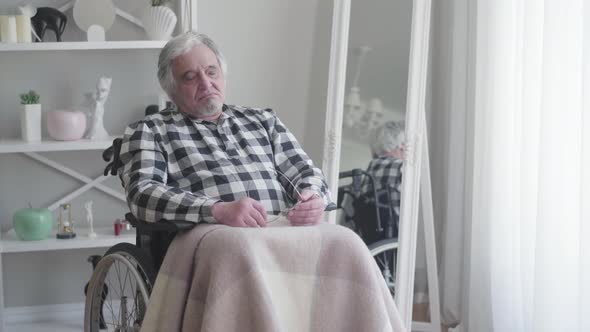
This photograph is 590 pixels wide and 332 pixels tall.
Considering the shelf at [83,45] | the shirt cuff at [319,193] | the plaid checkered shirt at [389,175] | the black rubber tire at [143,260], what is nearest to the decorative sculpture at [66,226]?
the shelf at [83,45]

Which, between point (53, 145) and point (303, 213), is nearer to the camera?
point (303, 213)

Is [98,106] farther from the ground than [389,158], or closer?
→ farther from the ground

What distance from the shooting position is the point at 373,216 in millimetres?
3365

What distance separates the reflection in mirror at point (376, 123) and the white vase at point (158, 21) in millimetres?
729

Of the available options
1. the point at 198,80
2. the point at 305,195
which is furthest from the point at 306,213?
the point at 198,80

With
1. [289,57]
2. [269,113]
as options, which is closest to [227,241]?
[269,113]

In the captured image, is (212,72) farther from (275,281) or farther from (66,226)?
(66,226)

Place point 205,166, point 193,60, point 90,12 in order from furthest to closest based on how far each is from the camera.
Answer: point 90,12 < point 193,60 < point 205,166

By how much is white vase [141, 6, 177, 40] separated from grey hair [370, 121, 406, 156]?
0.93 m

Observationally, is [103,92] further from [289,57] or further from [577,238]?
[577,238]

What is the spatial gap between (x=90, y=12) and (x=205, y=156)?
1222mm

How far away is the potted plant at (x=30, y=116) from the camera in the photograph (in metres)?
3.40

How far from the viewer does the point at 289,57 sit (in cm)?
376

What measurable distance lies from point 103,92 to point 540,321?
191 centimetres
